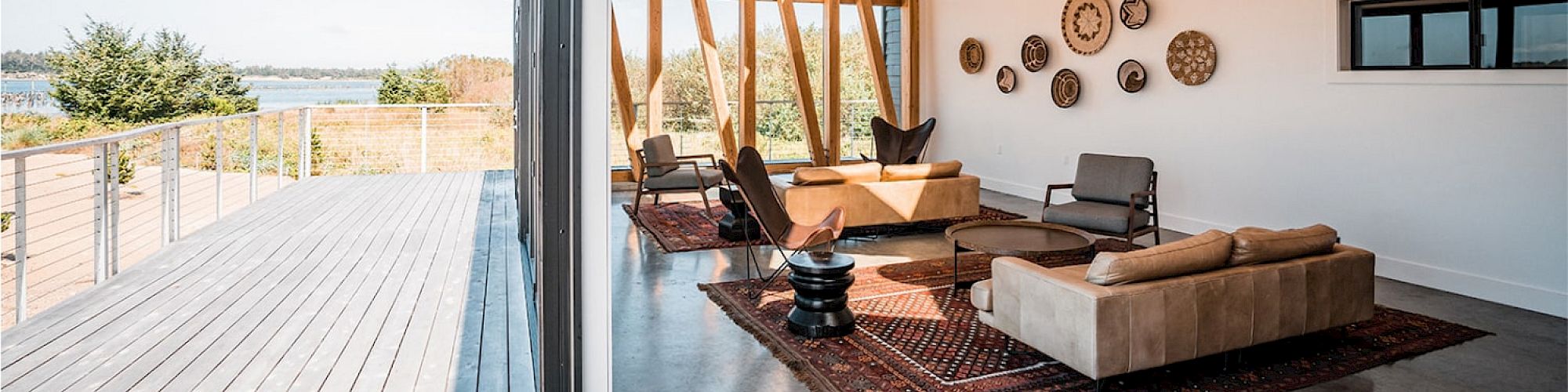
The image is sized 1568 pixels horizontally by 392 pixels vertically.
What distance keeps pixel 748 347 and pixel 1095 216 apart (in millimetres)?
2696

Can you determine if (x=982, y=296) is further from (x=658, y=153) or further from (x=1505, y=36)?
(x=658, y=153)

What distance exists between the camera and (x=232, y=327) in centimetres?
291

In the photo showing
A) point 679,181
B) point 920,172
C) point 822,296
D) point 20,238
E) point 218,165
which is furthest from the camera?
point 679,181

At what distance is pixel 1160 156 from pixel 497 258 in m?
4.89

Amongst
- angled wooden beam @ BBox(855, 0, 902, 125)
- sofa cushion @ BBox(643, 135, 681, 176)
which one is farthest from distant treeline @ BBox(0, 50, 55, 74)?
angled wooden beam @ BBox(855, 0, 902, 125)

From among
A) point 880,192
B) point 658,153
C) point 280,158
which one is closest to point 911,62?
point 658,153

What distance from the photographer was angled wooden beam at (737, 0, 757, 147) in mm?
9414

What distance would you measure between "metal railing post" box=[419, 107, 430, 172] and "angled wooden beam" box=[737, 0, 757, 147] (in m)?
3.16

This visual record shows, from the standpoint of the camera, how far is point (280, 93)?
11.0 ft

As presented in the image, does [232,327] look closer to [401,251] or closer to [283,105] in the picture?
[283,105]

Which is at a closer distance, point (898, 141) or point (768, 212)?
point (768, 212)

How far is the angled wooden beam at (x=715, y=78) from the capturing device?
9203 millimetres

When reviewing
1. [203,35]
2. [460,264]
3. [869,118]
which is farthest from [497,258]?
[869,118]

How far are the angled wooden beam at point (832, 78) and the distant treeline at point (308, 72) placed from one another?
233 inches
